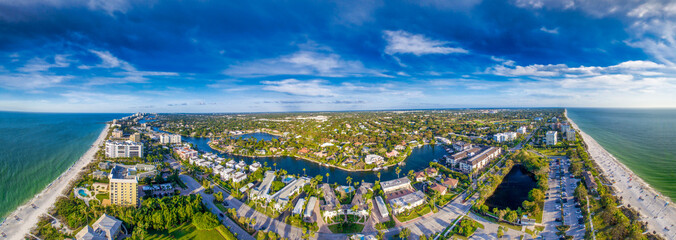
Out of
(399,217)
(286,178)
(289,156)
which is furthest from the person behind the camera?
(289,156)

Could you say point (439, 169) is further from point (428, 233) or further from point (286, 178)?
point (286, 178)

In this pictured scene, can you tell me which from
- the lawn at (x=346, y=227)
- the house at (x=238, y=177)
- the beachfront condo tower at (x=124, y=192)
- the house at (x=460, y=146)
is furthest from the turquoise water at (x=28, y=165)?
the house at (x=460, y=146)

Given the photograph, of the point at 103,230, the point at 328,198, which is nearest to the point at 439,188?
Result: the point at 328,198

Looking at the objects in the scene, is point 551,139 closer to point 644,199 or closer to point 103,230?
point 644,199

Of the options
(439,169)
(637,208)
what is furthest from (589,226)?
(439,169)

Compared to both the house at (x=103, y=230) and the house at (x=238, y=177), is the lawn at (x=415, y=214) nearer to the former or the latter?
the house at (x=238, y=177)

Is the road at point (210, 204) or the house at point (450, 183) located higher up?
the house at point (450, 183)
